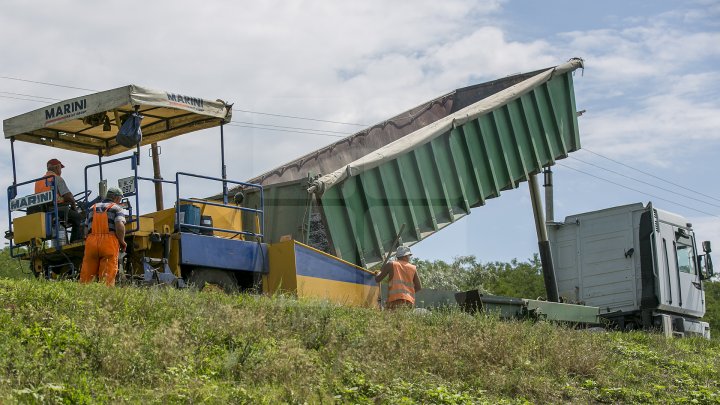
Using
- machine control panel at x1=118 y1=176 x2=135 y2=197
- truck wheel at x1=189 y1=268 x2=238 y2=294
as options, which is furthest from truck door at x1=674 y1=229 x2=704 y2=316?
machine control panel at x1=118 y1=176 x2=135 y2=197

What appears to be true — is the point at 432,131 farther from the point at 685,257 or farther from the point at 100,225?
the point at 685,257

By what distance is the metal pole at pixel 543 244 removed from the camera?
17219 mm

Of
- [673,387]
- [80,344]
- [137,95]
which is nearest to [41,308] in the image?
[80,344]

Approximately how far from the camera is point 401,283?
12.7 m

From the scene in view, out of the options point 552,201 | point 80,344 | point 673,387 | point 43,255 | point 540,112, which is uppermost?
point 540,112

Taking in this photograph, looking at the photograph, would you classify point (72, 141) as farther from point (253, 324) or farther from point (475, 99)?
point (475, 99)

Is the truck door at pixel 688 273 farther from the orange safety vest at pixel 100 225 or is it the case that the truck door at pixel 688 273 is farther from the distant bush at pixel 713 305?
the distant bush at pixel 713 305

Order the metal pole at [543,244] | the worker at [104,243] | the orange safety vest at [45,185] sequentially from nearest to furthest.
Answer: the worker at [104,243]
the orange safety vest at [45,185]
the metal pole at [543,244]

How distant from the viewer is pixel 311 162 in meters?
16.0

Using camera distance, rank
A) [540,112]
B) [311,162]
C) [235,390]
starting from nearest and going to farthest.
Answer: [235,390] < [311,162] < [540,112]

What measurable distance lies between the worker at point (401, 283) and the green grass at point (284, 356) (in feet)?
5.07

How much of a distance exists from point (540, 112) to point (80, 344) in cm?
1106

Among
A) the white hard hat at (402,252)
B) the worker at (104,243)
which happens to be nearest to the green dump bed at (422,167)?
the white hard hat at (402,252)

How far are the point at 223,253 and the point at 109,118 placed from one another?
2381 mm
